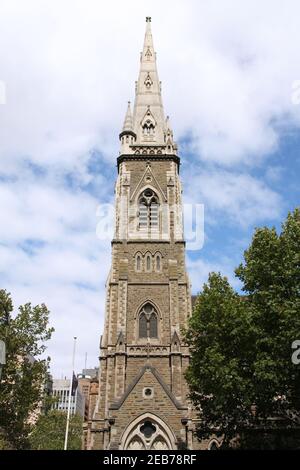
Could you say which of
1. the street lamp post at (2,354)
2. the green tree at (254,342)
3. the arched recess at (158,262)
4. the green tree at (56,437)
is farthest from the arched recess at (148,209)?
the green tree at (56,437)

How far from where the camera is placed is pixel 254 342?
69.5 feet

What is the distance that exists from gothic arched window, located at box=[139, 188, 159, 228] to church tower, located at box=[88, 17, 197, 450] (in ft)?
0.27

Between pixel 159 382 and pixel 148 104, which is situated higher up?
pixel 148 104

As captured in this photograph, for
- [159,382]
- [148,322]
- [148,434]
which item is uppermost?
[148,322]

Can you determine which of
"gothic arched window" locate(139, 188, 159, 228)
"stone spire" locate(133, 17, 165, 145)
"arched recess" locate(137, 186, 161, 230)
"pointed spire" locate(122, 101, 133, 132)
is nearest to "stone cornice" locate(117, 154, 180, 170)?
"stone spire" locate(133, 17, 165, 145)

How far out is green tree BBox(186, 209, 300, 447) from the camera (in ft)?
65.2

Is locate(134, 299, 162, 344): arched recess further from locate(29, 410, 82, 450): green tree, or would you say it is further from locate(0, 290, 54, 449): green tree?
locate(29, 410, 82, 450): green tree

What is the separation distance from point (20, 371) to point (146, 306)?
42.6 ft

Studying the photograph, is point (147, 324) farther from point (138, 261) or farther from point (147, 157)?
point (147, 157)

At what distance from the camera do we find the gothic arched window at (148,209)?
128 feet

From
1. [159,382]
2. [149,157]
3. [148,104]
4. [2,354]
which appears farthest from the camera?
[148,104]

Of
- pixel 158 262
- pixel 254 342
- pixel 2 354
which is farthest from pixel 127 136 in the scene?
pixel 254 342

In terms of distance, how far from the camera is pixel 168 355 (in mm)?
32406
